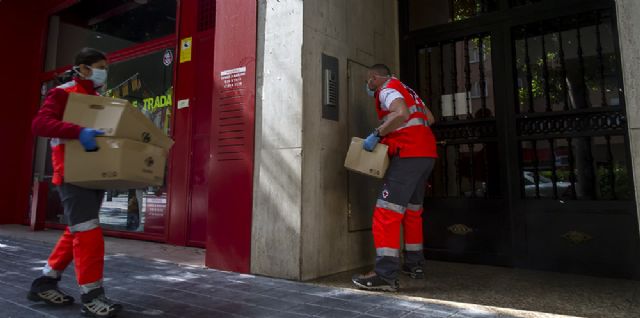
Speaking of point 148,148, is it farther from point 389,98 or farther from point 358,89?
point 358,89

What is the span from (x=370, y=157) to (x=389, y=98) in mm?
538

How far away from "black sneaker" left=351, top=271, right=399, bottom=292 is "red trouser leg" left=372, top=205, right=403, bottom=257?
7.6 inches

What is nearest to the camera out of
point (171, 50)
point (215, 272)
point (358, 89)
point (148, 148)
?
point (148, 148)

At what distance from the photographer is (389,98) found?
3.56 m

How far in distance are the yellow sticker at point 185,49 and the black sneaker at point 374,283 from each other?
456cm

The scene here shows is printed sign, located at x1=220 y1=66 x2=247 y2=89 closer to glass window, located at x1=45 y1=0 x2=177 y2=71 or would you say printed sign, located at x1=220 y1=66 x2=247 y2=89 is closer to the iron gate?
the iron gate

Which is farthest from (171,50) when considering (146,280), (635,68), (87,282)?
(635,68)

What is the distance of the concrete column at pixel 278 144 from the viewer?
12.3ft

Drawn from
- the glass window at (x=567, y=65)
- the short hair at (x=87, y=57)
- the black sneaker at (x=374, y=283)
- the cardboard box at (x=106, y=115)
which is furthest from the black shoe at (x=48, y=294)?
the glass window at (x=567, y=65)

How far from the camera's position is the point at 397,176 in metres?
3.52

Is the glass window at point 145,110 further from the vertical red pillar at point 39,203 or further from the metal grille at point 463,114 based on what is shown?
the metal grille at point 463,114

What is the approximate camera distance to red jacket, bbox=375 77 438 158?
3.57 m

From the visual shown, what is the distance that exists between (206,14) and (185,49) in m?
0.64

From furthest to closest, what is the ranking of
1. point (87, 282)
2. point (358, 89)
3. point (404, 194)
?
point (358, 89) < point (404, 194) < point (87, 282)
